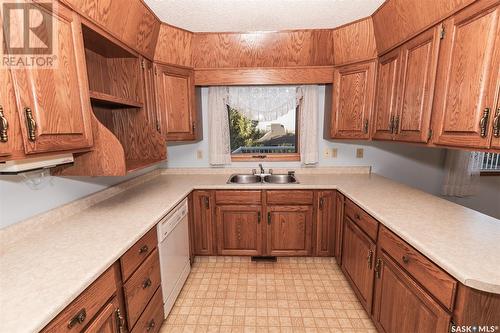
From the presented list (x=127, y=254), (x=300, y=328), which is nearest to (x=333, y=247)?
(x=300, y=328)

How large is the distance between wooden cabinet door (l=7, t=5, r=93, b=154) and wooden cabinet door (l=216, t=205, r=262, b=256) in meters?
1.41

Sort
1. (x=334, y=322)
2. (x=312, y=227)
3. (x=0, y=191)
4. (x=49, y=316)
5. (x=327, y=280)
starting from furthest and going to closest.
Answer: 1. (x=312, y=227)
2. (x=327, y=280)
3. (x=334, y=322)
4. (x=0, y=191)
5. (x=49, y=316)

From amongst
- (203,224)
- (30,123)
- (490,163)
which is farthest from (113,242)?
(490,163)

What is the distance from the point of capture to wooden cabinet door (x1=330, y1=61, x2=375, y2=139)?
2.07 meters

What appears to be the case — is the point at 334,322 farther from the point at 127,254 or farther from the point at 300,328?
the point at 127,254

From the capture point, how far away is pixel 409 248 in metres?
1.16

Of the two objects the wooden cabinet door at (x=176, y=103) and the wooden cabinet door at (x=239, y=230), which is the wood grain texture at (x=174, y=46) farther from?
the wooden cabinet door at (x=239, y=230)

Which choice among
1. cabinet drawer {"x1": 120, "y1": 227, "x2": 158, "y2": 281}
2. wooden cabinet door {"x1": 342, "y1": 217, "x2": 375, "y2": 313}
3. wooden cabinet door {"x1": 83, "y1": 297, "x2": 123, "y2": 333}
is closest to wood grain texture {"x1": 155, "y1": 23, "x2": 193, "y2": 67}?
cabinet drawer {"x1": 120, "y1": 227, "x2": 158, "y2": 281}

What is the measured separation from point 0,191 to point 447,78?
241 centimetres

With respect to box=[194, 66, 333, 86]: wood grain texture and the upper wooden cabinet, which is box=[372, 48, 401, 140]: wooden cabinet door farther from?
box=[194, 66, 333, 86]: wood grain texture

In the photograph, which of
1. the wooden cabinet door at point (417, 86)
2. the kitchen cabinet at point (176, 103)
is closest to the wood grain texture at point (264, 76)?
the kitchen cabinet at point (176, 103)

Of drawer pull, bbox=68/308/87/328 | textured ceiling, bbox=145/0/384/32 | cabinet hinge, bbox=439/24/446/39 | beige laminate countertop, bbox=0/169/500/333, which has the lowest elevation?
drawer pull, bbox=68/308/87/328

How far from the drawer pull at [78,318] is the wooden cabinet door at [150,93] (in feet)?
4.85

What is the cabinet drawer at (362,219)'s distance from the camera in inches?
60.5
